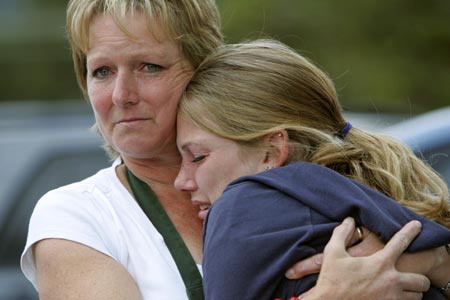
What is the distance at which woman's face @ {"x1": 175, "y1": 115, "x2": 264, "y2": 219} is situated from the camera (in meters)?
2.89

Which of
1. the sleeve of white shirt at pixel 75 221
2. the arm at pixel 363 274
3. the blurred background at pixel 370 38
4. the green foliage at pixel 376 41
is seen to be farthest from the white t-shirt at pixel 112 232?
the green foliage at pixel 376 41

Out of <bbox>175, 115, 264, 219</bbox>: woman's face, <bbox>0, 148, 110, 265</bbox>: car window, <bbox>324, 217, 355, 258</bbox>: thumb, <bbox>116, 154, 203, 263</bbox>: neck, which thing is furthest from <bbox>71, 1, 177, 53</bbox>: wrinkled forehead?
<bbox>0, 148, 110, 265</bbox>: car window

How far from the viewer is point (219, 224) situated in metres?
2.64

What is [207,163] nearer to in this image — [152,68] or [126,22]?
[152,68]

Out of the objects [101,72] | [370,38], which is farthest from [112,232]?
[370,38]

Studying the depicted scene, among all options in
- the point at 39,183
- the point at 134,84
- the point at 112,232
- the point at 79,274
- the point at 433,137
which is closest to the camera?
the point at 79,274

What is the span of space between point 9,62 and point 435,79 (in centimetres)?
788

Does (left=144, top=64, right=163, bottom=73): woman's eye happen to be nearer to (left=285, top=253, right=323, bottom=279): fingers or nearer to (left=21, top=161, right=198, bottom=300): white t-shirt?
(left=21, top=161, right=198, bottom=300): white t-shirt

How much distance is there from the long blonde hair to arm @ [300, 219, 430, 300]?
0.22m

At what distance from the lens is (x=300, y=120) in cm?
291

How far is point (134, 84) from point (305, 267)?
2.65 feet

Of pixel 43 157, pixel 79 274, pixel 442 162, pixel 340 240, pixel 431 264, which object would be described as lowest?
pixel 43 157

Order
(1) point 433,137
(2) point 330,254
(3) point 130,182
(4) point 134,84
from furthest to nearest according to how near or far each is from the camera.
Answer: (1) point 433,137 → (3) point 130,182 → (4) point 134,84 → (2) point 330,254

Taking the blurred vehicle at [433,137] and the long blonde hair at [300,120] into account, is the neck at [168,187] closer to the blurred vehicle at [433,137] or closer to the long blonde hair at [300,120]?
the long blonde hair at [300,120]
